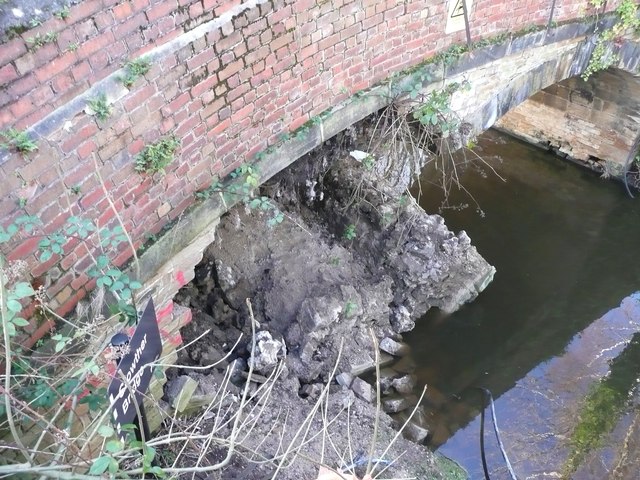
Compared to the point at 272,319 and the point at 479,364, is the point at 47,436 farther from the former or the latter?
the point at 479,364

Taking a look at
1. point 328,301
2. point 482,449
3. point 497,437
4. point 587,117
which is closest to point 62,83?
point 328,301

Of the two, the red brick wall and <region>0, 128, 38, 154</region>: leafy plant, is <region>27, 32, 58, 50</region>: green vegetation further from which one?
<region>0, 128, 38, 154</region>: leafy plant

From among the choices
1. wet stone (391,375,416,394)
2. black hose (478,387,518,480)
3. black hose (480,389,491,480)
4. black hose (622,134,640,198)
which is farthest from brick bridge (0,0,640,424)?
black hose (622,134,640,198)

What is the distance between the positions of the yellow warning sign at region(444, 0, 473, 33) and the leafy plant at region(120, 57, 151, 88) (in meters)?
3.11

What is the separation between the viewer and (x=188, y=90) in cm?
345

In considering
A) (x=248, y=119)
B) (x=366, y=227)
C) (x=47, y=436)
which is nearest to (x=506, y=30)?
(x=366, y=227)

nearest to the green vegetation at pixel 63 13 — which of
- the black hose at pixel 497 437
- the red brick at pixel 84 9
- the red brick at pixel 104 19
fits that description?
the red brick at pixel 84 9

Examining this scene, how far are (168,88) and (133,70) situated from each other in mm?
292

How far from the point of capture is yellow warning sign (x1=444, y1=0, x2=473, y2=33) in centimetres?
503

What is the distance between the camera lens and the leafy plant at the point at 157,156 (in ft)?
11.0

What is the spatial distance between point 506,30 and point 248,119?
3208 mm

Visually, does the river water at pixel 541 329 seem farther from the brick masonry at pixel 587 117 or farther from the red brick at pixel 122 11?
the red brick at pixel 122 11

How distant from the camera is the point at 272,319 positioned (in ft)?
18.0

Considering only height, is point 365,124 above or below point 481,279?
above
